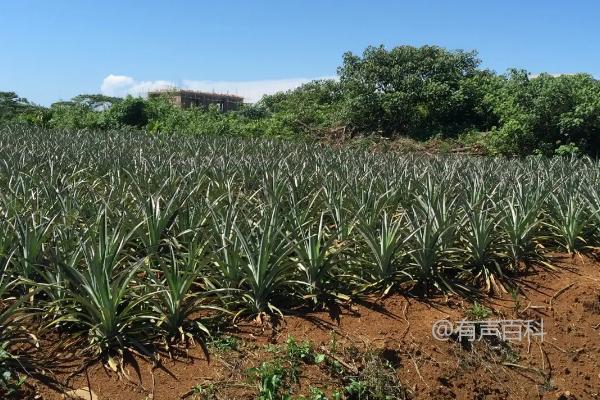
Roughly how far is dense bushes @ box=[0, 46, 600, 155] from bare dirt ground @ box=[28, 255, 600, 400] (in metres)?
8.74

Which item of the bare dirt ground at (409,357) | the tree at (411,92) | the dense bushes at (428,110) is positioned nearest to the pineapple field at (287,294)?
the bare dirt ground at (409,357)

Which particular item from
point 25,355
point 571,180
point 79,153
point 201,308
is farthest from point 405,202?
point 79,153

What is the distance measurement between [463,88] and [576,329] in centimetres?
1274

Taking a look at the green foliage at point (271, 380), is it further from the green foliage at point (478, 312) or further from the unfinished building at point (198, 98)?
the unfinished building at point (198, 98)

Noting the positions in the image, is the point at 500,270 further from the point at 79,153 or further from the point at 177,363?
the point at 79,153

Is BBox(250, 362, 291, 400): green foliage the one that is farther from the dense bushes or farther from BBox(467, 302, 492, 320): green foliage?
the dense bushes

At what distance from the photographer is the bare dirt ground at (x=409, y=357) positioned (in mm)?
2705

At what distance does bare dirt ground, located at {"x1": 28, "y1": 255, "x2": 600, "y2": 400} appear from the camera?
271 cm

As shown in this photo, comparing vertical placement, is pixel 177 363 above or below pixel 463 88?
below

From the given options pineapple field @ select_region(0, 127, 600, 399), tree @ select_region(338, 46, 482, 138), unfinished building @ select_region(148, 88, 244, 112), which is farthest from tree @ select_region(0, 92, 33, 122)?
pineapple field @ select_region(0, 127, 600, 399)

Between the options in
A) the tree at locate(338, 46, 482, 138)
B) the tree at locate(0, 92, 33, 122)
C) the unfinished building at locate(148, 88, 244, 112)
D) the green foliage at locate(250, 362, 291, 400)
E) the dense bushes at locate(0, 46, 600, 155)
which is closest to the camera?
the green foliage at locate(250, 362, 291, 400)

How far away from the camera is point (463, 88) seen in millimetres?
15492

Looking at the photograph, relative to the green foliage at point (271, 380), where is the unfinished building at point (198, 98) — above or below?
above

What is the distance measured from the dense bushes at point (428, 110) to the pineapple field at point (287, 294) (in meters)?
7.69
